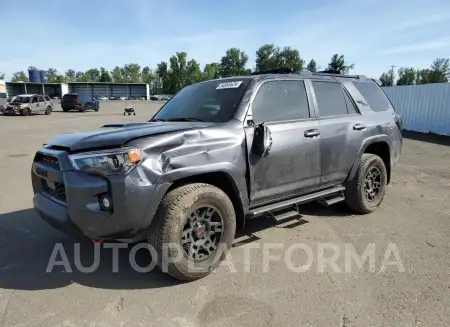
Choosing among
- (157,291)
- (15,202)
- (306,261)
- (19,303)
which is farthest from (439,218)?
(15,202)

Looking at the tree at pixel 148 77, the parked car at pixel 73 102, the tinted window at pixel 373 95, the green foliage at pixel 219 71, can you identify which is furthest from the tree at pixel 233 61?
the tinted window at pixel 373 95

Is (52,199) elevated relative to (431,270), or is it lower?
elevated

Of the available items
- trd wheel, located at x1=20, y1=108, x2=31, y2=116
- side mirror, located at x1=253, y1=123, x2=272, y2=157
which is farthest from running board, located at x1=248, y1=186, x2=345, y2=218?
trd wheel, located at x1=20, y1=108, x2=31, y2=116

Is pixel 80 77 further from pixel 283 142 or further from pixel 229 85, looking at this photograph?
pixel 283 142

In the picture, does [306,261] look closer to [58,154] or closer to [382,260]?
[382,260]

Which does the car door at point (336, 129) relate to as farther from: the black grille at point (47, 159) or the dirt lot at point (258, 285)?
the black grille at point (47, 159)

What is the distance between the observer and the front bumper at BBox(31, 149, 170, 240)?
293cm

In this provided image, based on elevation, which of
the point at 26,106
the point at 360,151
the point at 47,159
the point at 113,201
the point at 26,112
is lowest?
the point at 26,112

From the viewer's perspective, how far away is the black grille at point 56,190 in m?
3.26

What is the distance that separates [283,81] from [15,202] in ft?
15.0

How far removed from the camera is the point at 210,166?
3.37 m

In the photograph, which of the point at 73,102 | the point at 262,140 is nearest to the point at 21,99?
the point at 73,102

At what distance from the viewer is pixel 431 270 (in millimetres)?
3557

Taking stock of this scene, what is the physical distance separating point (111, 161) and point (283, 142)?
1840 mm
